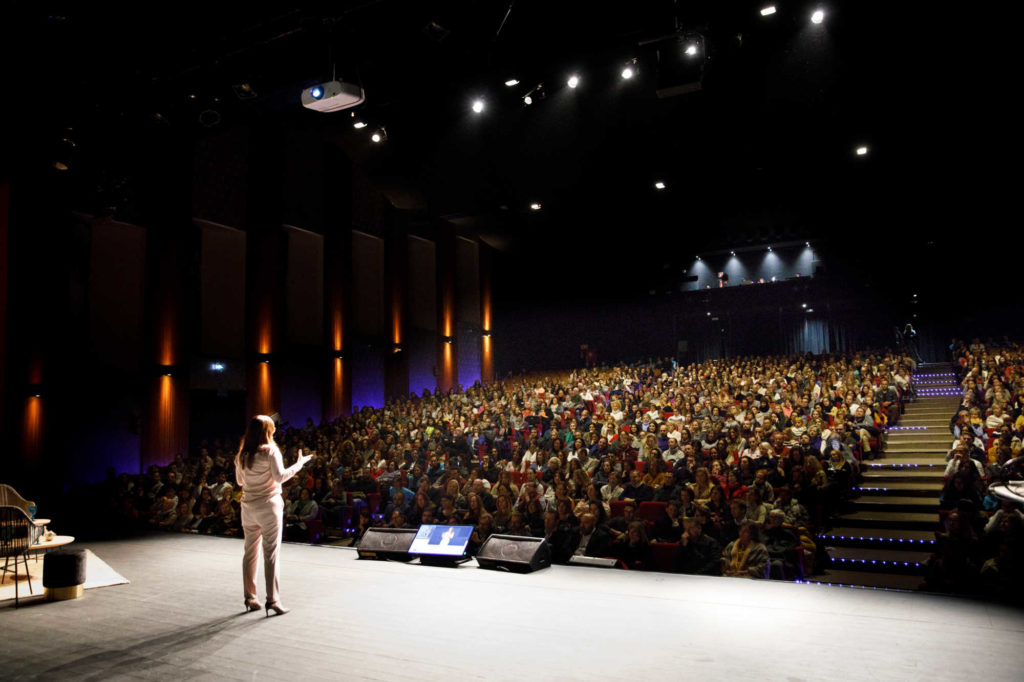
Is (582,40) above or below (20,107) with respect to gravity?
above

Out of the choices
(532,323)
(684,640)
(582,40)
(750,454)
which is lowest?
(684,640)

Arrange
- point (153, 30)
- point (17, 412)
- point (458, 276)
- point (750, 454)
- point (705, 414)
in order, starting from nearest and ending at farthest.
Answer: point (153, 30) → point (750, 454) → point (705, 414) → point (17, 412) → point (458, 276)

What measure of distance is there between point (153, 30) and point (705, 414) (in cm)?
762

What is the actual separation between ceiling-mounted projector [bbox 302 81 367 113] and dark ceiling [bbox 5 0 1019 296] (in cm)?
43

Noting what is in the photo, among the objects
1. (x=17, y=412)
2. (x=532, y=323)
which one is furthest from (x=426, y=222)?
(x=17, y=412)

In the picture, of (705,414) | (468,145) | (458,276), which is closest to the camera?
(705,414)

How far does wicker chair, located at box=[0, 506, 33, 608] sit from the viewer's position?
439 centimetres

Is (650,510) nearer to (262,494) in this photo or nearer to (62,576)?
(262,494)

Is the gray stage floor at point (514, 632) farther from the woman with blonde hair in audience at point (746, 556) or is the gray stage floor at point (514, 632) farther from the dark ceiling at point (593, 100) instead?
the dark ceiling at point (593, 100)

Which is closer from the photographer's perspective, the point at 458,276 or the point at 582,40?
the point at 582,40

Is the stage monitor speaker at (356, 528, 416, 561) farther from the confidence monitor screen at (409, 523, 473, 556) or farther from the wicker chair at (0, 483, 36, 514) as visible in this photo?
the wicker chair at (0, 483, 36, 514)

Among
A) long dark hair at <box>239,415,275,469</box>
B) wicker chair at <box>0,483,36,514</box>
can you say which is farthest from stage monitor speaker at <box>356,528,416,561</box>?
wicker chair at <box>0,483,36,514</box>

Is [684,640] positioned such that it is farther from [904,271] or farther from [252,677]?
[904,271]

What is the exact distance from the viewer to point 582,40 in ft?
22.4
